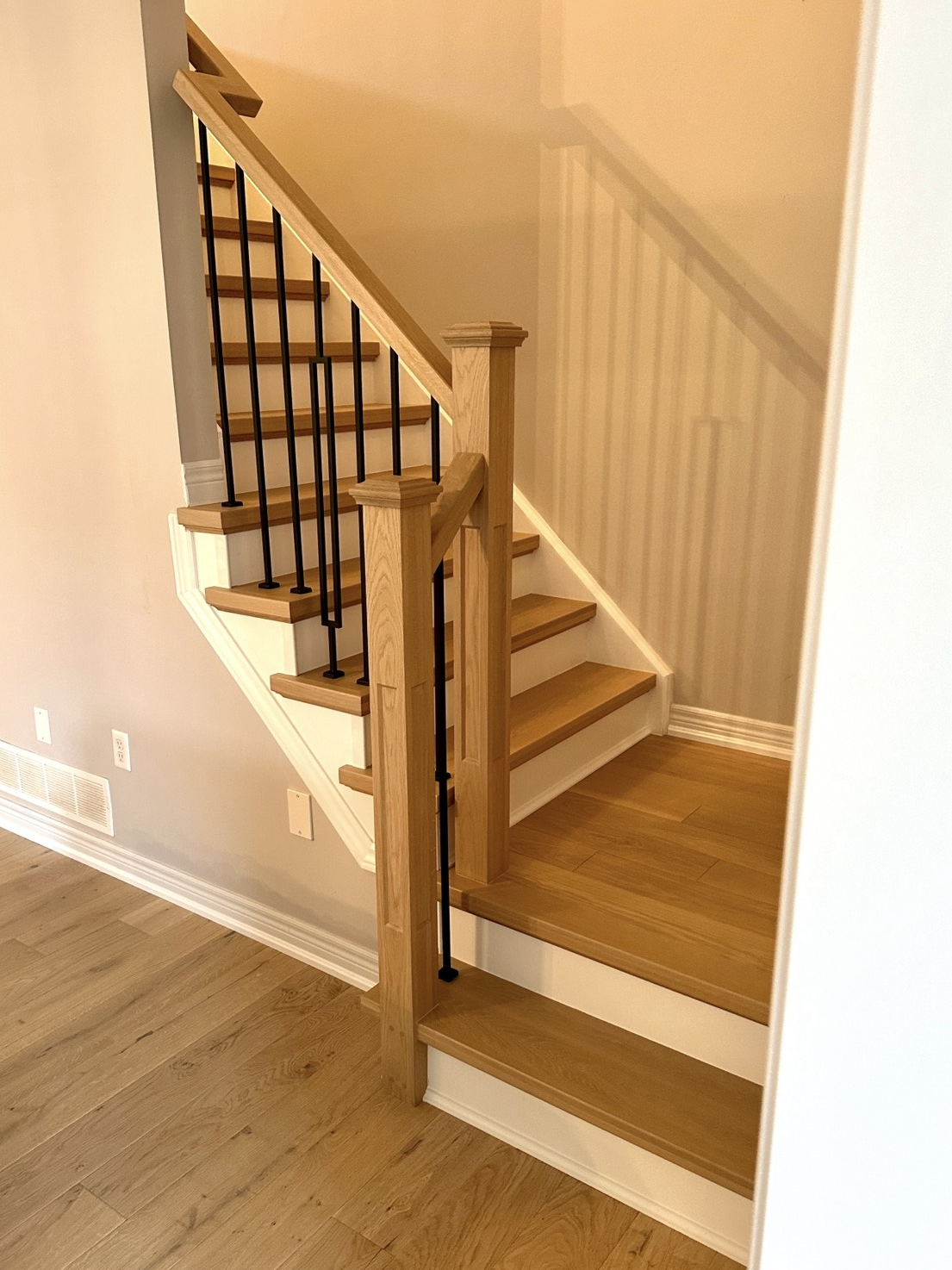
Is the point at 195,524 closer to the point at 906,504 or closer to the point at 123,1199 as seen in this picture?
the point at 123,1199

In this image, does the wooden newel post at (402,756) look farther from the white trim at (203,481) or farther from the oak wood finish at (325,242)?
the white trim at (203,481)

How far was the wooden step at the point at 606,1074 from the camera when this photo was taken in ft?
5.31

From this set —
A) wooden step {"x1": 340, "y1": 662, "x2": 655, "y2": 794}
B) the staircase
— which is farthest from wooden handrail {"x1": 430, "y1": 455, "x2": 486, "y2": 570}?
wooden step {"x1": 340, "y1": 662, "x2": 655, "y2": 794}

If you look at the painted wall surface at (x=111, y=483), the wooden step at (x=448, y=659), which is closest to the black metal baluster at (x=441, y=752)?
the wooden step at (x=448, y=659)

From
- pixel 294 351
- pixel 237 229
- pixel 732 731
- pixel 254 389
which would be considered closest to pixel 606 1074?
pixel 732 731

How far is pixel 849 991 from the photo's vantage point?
485 millimetres

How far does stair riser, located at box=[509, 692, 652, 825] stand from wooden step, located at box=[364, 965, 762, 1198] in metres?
0.52

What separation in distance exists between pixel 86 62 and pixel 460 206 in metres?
1.15

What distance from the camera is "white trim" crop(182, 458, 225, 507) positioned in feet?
7.73

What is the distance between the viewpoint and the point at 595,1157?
1.76 metres

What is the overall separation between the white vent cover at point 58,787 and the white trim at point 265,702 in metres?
0.79

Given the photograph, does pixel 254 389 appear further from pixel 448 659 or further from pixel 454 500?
pixel 448 659

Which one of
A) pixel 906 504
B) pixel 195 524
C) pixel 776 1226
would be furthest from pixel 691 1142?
pixel 195 524

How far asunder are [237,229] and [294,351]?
43 cm
